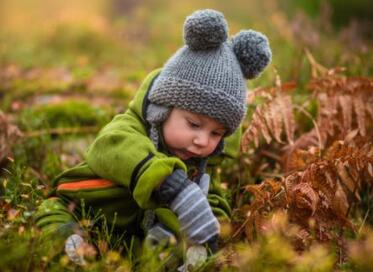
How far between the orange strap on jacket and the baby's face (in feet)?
1.16

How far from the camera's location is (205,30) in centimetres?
279

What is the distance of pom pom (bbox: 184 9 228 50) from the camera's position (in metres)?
2.79

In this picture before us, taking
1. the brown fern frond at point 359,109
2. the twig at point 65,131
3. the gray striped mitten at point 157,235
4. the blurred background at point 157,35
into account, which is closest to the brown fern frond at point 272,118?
the brown fern frond at point 359,109

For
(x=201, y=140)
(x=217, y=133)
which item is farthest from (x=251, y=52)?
(x=201, y=140)

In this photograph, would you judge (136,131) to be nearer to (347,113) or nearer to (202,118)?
(202,118)

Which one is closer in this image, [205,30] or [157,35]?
[205,30]

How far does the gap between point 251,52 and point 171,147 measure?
621 mm

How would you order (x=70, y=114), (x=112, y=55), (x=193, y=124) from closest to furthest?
(x=193, y=124) → (x=70, y=114) → (x=112, y=55)

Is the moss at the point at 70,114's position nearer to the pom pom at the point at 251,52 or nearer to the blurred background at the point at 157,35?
the blurred background at the point at 157,35

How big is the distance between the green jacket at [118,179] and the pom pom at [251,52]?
452 mm

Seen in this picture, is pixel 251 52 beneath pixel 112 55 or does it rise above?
above

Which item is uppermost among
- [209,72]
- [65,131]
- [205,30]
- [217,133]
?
[205,30]

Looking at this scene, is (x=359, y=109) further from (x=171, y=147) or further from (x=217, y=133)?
(x=171, y=147)

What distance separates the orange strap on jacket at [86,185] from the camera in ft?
9.32
